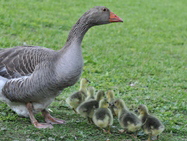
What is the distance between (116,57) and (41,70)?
5.28m

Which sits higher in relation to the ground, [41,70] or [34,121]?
[41,70]

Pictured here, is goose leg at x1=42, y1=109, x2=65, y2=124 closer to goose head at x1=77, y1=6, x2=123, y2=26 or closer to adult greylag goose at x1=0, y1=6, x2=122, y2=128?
adult greylag goose at x1=0, y1=6, x2=122, y2=128

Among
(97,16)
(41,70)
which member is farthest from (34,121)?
(97,16)

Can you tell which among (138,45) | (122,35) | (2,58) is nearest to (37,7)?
(122,35)

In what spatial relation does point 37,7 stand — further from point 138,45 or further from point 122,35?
point 138,45

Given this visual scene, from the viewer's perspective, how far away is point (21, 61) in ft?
18.0

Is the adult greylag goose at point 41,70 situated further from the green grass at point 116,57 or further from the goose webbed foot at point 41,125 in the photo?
the green grass at point 116,57

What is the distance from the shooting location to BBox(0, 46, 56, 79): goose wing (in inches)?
212

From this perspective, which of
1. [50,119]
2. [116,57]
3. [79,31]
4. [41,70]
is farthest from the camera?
[116,57]

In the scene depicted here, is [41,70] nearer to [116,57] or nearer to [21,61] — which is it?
[21,61]

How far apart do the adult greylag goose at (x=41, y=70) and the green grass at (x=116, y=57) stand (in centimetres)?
43

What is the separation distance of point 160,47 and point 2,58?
7.74 metres

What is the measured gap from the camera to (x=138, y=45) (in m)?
12.2

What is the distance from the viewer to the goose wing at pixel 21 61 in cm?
539
